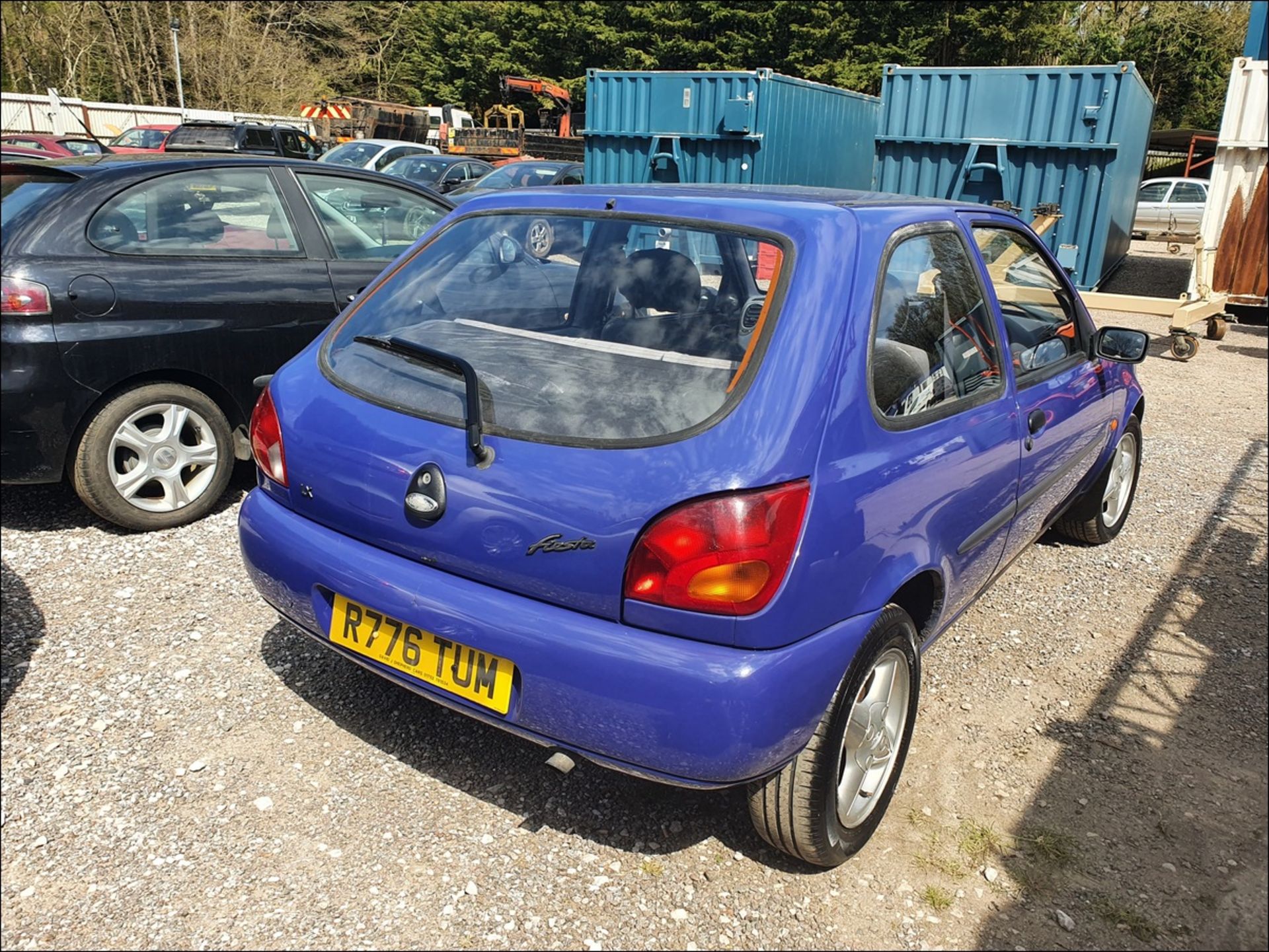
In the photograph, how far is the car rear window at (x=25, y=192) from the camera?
4152mm

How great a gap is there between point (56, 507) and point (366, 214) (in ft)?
7.03

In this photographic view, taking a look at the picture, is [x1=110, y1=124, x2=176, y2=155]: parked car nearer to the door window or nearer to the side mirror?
the door window

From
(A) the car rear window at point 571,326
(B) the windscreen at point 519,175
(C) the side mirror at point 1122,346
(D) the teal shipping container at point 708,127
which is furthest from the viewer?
(B) the windscreen at point 519,175

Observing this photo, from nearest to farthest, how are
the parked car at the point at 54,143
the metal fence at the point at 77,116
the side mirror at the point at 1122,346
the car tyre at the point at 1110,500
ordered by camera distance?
the side mirror at the point at 1122,346 < the car tyre at the point at 1110,500 < the parked car at the point at 54,143 < the metal fence at the point at 77,116

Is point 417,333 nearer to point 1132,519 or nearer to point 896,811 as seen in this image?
point 896,811

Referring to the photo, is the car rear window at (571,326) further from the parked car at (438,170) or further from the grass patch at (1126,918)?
the parked car at (438,170)

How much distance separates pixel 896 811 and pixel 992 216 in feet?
6.32

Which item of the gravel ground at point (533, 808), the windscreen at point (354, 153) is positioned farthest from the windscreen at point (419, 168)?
the gravel ground at point (533, 808)

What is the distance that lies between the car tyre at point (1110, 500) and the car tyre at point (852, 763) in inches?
86.0

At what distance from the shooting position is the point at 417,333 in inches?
107

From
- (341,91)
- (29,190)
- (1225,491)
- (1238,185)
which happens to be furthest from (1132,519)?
(341,91)

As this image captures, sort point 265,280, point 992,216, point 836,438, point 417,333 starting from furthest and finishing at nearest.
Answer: point 265,280 → point 992,216 → point 417,333 → point 836,438

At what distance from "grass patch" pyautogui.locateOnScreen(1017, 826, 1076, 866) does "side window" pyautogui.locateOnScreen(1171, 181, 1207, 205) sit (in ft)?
78.6

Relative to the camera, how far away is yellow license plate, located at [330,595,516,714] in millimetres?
2264
